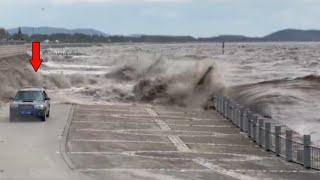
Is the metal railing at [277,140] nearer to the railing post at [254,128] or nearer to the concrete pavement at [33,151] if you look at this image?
the railing post at [254,128]

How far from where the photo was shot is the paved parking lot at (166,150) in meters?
16.4

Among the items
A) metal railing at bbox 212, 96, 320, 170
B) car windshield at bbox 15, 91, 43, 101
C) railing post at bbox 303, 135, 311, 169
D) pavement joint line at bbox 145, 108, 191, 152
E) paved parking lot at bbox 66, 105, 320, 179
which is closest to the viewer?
paved parking lot at bbox 66, 105, 320, 179

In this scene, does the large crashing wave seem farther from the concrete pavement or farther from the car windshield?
the concrete pavement

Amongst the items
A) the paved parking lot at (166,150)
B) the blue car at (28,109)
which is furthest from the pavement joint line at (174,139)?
the blue car at (28,109)

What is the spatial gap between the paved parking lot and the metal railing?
0.31m

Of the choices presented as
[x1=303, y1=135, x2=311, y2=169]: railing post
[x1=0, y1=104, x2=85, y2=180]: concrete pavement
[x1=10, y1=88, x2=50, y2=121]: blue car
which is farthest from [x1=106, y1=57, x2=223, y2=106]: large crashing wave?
[x1=303, y1=135, x2=311, y2=169]: railing post

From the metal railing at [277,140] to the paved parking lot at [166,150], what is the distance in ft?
1.00

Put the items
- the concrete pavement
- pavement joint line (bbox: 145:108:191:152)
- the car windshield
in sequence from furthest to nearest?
1. the car windshield
2. pavement joint line (bbox: 145:108:191:152)
3. the concrete pavement

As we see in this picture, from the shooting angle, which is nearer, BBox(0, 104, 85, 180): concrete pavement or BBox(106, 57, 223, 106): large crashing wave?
BBox(0, 104, 85, 180): concrete pavement

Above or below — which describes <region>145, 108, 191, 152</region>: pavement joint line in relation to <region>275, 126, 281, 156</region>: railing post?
below

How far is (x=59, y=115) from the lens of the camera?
3188 centimetres

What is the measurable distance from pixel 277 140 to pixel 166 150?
3.28 m

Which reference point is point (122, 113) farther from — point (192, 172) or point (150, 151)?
point (192, 172)

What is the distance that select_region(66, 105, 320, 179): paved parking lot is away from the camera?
16438 mm
